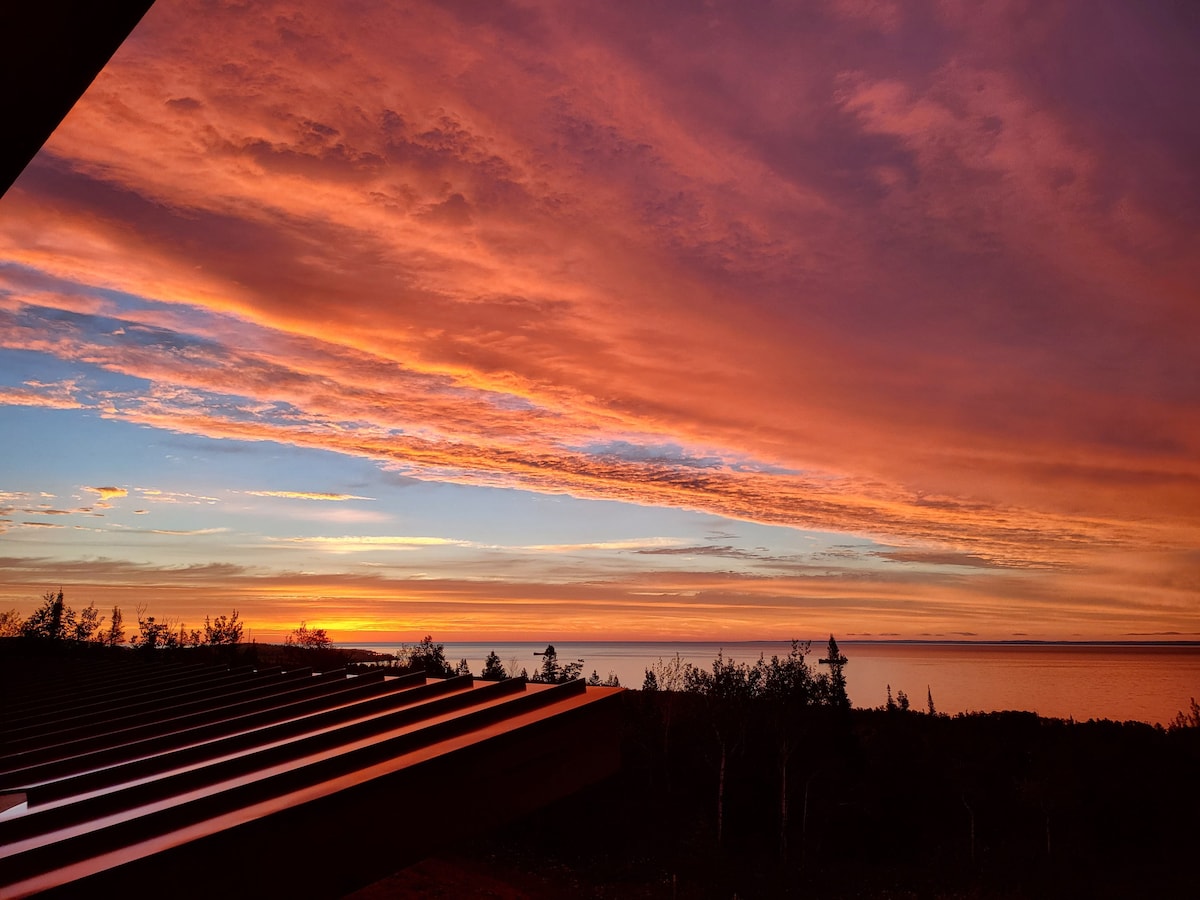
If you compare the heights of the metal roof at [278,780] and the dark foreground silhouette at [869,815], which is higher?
the metal roof at [278,780]

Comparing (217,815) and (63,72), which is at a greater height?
(63,72)

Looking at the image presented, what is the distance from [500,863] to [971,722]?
158 feet

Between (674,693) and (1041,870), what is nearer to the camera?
(1041,870)

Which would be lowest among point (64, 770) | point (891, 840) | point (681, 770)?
point (891, 840)

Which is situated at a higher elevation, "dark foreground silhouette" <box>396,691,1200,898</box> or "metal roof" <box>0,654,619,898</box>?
"metal roof" <box>0,654,619,898</box>

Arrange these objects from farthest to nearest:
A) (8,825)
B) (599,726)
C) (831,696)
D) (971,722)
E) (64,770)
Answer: (831,696)
(971,722)
(599,726)
(64,770)
(8,825)

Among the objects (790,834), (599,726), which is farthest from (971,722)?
(599,726)

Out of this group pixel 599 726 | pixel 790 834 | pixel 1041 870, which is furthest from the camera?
pixel 790 834

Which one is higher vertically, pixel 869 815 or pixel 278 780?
pixel 278 780

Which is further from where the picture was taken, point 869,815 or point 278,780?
point 869,815

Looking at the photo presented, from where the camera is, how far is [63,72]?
157cm

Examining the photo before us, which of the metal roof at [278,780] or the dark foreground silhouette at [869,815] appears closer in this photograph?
the metal roof at [278,780]

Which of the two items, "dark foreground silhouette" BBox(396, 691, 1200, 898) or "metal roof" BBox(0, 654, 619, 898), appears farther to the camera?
"dark foreground silhouette" BBox(396, 691, 1200, 898)

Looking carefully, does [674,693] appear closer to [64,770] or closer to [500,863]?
[500,863]
